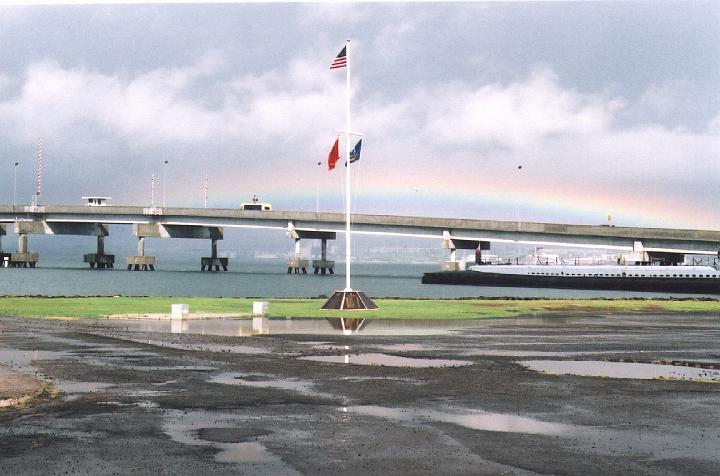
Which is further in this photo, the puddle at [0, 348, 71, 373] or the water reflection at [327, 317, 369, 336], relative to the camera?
the water reflection at [327, 317, 369, 336]

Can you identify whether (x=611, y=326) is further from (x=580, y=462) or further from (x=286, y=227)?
(x=286, y=227)

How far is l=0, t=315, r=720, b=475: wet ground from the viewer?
536 inches

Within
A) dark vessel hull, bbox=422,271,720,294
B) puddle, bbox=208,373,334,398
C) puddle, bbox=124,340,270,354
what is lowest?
puddle, bbox=208,373,334,398

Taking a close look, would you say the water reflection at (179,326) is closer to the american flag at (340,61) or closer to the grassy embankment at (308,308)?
the grassy embankment at (308,308)

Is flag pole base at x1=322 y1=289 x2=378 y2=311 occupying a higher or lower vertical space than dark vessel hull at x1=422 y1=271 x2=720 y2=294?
lower

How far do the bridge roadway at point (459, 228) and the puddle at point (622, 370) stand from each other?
11834 centimetres

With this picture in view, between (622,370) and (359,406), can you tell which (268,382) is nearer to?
(359,406)

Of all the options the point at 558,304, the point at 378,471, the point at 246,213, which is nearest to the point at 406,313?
the point at 558,304

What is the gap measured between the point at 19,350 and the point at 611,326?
82.8 feet

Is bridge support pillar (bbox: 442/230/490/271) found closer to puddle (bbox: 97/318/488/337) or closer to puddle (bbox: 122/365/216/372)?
puddle (bbox: 97/318/488/337)

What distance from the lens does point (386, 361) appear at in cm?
2638

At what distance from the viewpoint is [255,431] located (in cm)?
1563

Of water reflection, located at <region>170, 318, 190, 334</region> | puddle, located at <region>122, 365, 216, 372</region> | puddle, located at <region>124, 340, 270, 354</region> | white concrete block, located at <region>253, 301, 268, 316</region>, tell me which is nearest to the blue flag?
white concrete block, located at <region>253, 301, 268, 316</region>

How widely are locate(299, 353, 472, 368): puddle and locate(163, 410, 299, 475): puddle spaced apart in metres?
8.97
